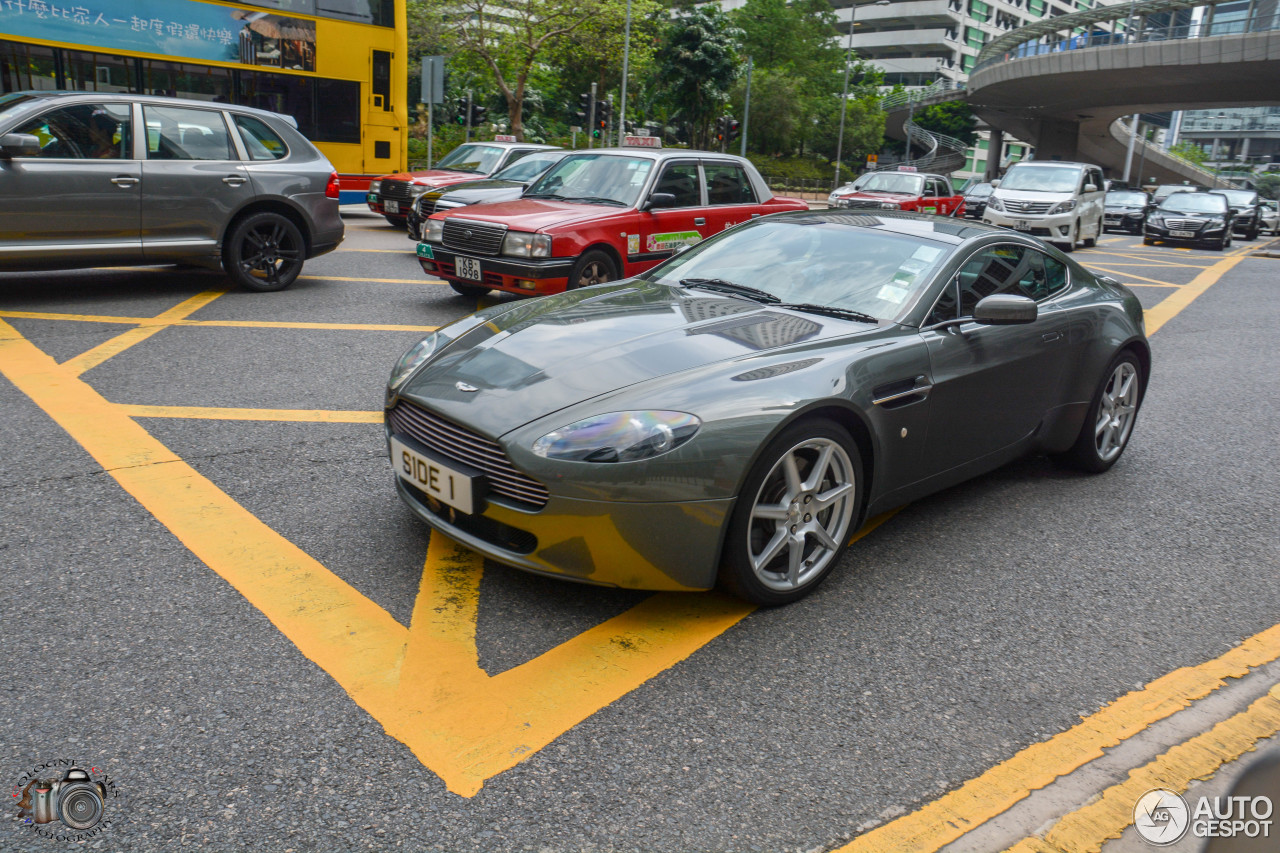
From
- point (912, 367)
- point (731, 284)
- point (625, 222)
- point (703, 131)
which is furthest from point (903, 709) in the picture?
point (703, 131)

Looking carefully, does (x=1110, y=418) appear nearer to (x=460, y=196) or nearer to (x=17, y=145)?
(x=17, y=145)

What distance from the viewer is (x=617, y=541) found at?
288 centimetres

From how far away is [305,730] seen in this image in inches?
94.2

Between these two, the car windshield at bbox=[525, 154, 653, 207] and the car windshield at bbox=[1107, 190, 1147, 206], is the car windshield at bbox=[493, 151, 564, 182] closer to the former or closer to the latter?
the car windshield at bbox=[525, 154, 653, 207]

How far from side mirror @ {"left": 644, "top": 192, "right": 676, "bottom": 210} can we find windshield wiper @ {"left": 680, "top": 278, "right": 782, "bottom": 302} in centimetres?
443

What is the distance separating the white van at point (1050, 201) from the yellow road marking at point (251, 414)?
1638 centimetres

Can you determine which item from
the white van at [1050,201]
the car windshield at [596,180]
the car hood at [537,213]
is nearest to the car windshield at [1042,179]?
the white van at [1050,201]

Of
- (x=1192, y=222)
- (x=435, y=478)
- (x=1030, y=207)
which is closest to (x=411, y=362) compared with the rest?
(x=435, y=478)

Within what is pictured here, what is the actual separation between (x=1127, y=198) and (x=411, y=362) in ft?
100

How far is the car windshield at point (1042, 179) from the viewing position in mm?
19109

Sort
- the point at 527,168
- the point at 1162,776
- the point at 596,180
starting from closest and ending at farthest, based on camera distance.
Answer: the point at 1162,776 < the point at 596,180 < the point at 527,168

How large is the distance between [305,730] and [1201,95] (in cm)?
5544

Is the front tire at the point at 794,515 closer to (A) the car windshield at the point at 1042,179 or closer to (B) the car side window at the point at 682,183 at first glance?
(B) the car side window at the point at 682,183

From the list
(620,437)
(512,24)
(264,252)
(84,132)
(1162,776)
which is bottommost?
(1162,776)
